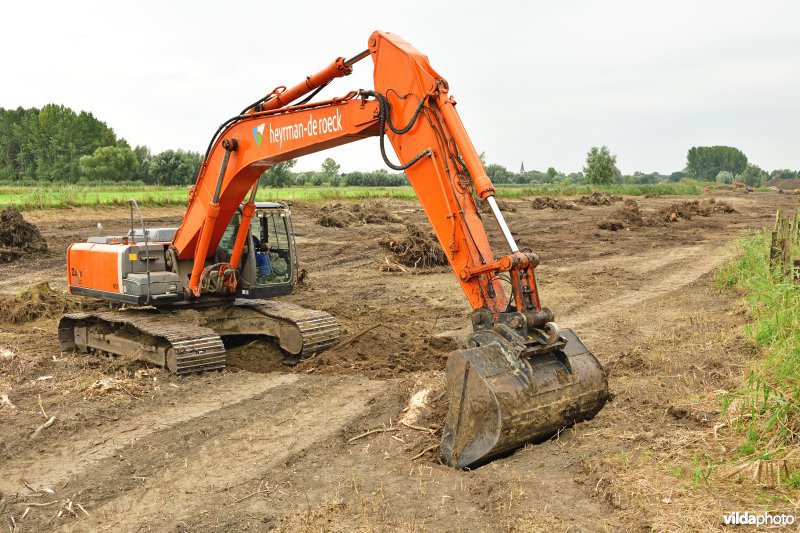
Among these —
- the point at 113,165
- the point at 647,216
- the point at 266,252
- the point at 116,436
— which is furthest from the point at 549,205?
the point at 113,165

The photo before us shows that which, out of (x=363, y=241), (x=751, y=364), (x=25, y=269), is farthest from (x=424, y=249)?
(x=751, y=364)

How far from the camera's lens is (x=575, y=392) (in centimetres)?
567

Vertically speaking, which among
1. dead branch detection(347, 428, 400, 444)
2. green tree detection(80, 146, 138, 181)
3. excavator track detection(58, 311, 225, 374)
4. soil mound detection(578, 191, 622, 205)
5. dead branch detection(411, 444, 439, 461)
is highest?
green tree detection(80, 146, 138, 181)

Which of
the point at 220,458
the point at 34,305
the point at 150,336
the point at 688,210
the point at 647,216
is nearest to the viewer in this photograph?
the point at 220,458

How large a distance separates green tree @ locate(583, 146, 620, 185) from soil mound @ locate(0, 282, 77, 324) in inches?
2360

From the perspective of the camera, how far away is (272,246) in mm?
10219

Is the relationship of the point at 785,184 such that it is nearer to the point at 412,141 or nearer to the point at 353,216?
the point at 353,216

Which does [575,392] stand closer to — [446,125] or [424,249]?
[446,125]

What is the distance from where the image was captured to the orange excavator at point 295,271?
17.9ft

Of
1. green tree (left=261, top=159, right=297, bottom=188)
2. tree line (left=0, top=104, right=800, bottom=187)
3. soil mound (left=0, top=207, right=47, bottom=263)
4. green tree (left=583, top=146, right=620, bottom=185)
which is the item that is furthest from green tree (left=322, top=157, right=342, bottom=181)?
soil mound (left=0, top=207, right=47, bottom=263)

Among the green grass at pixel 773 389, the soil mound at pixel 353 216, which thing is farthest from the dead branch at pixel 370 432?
the soil mound at pixel 353 216

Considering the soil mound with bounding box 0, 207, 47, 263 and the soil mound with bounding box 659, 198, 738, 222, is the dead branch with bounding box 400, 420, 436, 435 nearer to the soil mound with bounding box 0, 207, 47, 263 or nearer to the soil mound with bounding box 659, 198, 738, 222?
the soil mound with bounding box 0, 207, 47, 263

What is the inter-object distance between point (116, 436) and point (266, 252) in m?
3.97

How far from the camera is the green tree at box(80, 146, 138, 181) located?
55438 mm
